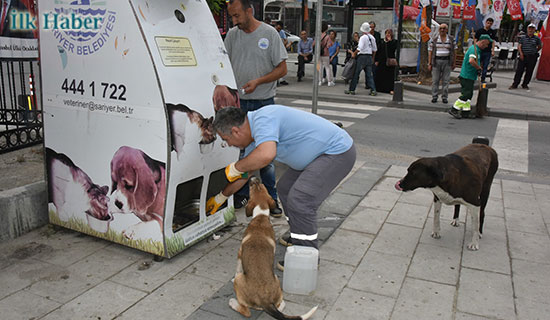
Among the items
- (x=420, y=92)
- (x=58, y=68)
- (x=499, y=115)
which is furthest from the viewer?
(x=420, y=92)

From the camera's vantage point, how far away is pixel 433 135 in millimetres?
9391

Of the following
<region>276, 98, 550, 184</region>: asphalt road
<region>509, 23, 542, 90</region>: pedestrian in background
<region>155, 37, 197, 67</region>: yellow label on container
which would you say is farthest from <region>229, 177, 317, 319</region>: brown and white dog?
<region>509, 23, 542, 90</region>: pedestrian in background

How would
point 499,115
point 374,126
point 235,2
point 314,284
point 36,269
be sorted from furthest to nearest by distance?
point 499,115 < point 374,126 < point 235,2 < point 36,269 < point 314,284

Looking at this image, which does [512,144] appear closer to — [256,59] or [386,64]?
[386,64]

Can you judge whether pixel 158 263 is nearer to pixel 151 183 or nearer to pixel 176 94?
pixel 151 183

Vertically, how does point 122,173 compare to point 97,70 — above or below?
below

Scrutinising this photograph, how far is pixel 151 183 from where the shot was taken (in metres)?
3.66

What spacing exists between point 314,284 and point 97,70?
2329mm

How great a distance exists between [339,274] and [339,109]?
8.65 m

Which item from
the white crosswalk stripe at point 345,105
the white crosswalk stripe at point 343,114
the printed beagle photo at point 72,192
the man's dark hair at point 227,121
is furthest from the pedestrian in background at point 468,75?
the printed beagle photo at point 72,192

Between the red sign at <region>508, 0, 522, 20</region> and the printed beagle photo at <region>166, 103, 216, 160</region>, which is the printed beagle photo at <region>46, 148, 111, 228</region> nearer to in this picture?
the printed beagle photo at <region>166, 103, 216, 160</region>

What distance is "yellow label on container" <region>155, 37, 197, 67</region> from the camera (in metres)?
3.56

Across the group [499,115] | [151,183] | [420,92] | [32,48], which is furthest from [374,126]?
[151,183]

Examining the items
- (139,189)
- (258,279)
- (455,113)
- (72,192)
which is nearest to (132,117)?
(139,189)
